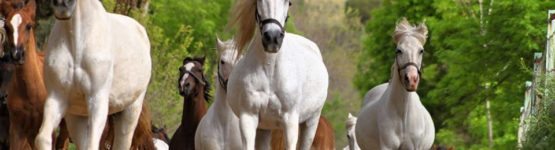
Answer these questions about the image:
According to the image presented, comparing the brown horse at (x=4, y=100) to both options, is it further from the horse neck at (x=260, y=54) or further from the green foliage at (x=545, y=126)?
the green foliage at (x=545, y=126)

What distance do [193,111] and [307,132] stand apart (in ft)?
20.0

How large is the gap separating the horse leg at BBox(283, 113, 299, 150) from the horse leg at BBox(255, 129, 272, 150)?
840 millimetres

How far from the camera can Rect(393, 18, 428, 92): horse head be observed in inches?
886

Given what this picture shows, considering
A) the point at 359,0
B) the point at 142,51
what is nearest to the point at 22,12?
the point at 142,51

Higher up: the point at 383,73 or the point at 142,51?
the point at 142,51

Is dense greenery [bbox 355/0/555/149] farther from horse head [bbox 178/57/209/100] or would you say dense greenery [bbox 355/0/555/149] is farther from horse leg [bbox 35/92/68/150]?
horse leg [bbox 35/92/68/150]

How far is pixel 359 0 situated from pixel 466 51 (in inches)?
3489

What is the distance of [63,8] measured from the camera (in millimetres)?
19234

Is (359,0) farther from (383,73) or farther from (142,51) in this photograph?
(142,51)

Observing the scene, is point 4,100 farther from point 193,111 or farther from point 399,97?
point 399,97

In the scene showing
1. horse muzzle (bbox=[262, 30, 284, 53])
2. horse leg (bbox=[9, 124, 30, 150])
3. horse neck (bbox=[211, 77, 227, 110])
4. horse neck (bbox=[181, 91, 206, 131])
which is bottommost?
horse neck (bbox=[181, 91, 206, 131])

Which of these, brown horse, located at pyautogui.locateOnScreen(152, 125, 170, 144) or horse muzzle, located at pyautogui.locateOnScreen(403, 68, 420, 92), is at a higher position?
horse muzzle, located at pyautogui.locateOnScreen(403, 68, 420, 92)

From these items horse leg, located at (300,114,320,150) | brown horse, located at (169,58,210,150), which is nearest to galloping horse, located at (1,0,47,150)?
horse leg, located at (300,114,320,150)

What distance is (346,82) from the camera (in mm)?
114500
